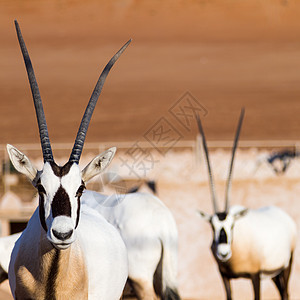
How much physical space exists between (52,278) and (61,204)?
502 mm

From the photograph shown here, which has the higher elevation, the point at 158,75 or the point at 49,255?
the point at 158,75

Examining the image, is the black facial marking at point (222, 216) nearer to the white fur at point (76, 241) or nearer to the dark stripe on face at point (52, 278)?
the white fur at point (76, 241)

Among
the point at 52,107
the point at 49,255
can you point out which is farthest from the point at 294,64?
the point at 49,255

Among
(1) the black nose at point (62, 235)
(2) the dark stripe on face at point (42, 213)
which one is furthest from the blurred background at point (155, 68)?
(1) the black nose at point (62, 235)

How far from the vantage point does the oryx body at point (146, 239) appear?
592cm

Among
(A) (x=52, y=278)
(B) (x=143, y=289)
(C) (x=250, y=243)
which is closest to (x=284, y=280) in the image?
(C) (x=250, y=243)

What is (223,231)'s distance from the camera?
784 cm

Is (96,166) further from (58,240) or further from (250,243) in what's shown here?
(250,243)

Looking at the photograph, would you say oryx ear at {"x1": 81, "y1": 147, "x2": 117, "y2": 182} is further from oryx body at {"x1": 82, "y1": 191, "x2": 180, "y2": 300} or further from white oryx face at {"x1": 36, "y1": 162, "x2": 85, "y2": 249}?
oryx body at {"x1": 82, "y1": 191, "x2": 180, "y2": 300}

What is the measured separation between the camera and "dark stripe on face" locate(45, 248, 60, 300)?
3.75 meters

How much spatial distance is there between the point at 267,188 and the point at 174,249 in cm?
543

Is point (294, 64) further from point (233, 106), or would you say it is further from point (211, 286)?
point (211, 286)

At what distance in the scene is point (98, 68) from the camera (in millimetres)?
32281

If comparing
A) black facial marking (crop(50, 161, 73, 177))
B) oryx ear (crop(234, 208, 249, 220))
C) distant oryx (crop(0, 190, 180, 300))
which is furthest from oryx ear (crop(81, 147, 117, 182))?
oryx ear (crop(234, 208, 249, 220))
